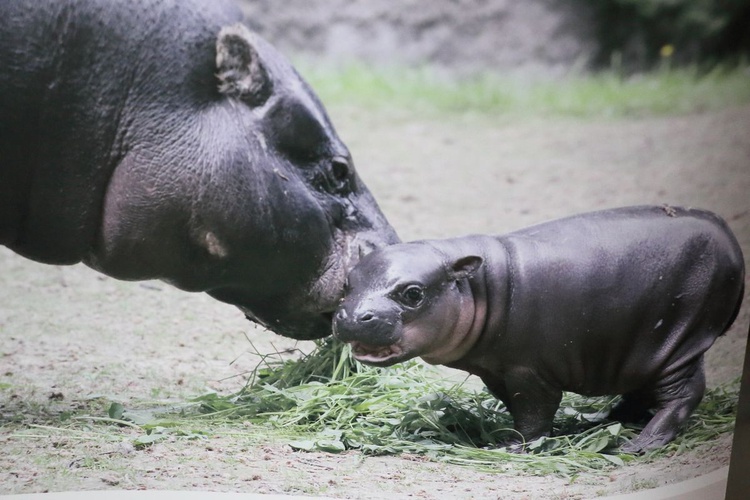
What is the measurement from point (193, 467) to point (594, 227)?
4.30 feet

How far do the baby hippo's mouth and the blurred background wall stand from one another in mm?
1125

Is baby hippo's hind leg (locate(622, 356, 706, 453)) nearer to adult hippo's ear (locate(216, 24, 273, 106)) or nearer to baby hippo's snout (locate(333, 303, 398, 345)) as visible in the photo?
baby hippo's snout (locate(333, 303, 398, 345))

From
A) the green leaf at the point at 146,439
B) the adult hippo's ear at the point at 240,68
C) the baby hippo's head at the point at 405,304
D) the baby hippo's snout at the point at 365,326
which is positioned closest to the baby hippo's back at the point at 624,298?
the baby hippo's head at the point at 405,304

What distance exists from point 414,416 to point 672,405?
74 centimetres

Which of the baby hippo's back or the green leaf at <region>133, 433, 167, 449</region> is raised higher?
the baby hippo's back

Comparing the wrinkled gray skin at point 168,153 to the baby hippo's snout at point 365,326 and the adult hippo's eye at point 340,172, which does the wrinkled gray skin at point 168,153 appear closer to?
the adult hippo's eye at point 340,172

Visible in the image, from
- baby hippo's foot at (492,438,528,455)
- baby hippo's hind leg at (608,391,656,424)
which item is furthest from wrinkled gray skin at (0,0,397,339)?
baby hippo's hind leg at (608,391,656,424)

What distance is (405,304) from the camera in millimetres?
2846

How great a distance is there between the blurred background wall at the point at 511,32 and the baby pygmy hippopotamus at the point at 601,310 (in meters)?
0.52

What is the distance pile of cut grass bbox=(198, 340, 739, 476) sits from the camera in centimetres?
295

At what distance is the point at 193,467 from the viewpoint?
2.82 meters

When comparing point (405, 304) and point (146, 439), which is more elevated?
point (405, 304)

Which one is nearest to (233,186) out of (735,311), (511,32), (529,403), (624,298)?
(529,403)

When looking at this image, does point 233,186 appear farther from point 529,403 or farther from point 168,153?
point 529,403
